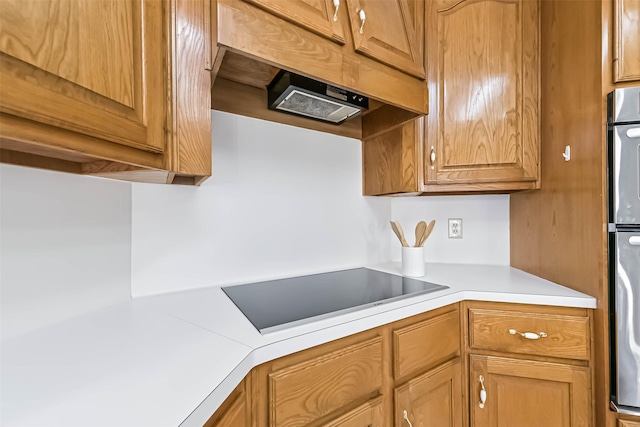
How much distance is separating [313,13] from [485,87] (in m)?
0.81

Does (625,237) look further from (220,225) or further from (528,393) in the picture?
(220,225)

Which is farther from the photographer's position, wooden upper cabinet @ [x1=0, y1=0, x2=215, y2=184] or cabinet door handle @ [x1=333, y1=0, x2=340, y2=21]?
cabinet door handle @ [x1=333, y1=0, x2=340, y2=21]

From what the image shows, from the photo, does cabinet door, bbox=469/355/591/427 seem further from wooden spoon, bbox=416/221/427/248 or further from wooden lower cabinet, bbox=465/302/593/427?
Result: wooden spoon, bbox=416/221/427/248

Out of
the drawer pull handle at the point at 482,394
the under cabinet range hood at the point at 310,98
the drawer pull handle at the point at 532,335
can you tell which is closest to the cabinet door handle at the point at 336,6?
the under cabinet range hood at the point at 310,98

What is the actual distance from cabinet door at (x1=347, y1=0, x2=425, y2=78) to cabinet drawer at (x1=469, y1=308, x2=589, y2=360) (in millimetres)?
978

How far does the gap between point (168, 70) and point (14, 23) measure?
32 cm

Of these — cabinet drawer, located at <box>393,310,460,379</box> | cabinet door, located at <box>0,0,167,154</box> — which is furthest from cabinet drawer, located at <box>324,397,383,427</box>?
cabinet door, located at <box>0,0,167,154</box>

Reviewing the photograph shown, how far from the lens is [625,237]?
35.5 inches

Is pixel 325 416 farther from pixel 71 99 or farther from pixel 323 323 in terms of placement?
pixel 71 99

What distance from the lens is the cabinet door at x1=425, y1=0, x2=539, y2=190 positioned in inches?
48.4

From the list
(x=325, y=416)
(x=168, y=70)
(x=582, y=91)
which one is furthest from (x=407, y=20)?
(x=325, y=416)

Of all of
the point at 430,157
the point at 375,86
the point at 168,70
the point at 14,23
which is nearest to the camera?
the point at 14,23

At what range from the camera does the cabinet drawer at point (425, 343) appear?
36.3 inches

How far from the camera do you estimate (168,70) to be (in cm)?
68
